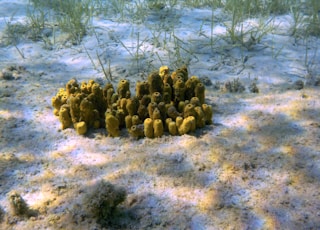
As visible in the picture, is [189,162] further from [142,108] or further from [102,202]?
[102,202]

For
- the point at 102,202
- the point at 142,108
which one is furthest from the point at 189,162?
the point at 102,202

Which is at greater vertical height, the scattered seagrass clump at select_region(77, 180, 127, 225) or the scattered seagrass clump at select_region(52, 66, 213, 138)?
the scattered seagrass clump at select_region(52, 66, 213, 138)

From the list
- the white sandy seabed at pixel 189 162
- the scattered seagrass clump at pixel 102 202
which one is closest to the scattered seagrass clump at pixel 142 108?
the white sandy seabed at pixel 189 162

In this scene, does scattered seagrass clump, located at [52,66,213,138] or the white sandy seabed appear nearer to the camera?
the white sandy seabed

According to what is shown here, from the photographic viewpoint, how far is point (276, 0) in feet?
24.7

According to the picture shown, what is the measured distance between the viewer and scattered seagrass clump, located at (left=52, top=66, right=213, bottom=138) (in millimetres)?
3850

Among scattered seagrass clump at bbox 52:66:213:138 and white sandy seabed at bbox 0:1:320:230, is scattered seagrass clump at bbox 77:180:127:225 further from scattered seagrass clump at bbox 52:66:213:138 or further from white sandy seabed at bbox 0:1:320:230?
scattered seagrass clump at bbox 52:66:213:138

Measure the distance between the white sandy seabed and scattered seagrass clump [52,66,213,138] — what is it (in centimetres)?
14

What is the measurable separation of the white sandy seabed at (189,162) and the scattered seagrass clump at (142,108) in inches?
5.5

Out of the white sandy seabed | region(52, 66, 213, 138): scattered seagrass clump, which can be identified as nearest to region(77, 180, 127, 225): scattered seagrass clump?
the white sandy seabed

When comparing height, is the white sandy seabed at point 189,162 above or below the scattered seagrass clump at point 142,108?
below

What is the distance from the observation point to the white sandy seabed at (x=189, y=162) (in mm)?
2854

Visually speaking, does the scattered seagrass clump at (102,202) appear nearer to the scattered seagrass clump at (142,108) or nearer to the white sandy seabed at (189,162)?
the white sandy seabed at (189,162)

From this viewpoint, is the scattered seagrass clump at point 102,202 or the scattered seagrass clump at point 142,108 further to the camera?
the scattered seagrass clump at point 142,108
